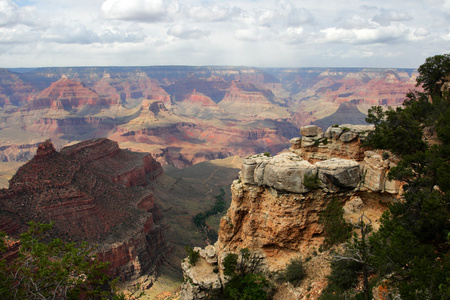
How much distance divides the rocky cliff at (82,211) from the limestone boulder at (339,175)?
3632cm

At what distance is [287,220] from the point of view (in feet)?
81.4

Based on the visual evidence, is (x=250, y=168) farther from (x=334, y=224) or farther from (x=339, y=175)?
(x=334, y=224)

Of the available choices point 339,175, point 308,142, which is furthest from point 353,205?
point 308,142

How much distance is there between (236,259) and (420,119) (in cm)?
2135

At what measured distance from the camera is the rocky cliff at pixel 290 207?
23.8m

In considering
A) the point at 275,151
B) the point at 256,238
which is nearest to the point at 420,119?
the point at 256,238

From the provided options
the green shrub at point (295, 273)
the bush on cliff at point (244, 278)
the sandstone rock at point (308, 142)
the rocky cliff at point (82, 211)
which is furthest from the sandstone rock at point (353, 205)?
the rocky cliff at point (82, 211)

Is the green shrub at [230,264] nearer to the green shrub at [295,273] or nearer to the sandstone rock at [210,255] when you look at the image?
the sandstone rock at [210,255]

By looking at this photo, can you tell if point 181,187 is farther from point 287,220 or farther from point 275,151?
point 275,151

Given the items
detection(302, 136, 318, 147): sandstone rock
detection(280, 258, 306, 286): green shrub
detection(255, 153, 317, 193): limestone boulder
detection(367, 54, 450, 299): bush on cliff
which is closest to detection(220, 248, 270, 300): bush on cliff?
detection(280, 258, 306, 286): green shrub

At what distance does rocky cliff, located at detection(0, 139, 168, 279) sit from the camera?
4662 centimetres

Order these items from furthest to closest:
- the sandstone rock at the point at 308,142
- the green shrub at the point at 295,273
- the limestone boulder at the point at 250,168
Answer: the sandstone rock at the point at 308,142
the limestone boulder at the point at 250,168
the green shrub at the point at 295,273

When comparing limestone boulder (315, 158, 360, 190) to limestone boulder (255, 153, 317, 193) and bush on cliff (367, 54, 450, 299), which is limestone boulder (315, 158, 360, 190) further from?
bush on cliff (367, 54, 450, 299)

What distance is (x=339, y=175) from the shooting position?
24.4m
